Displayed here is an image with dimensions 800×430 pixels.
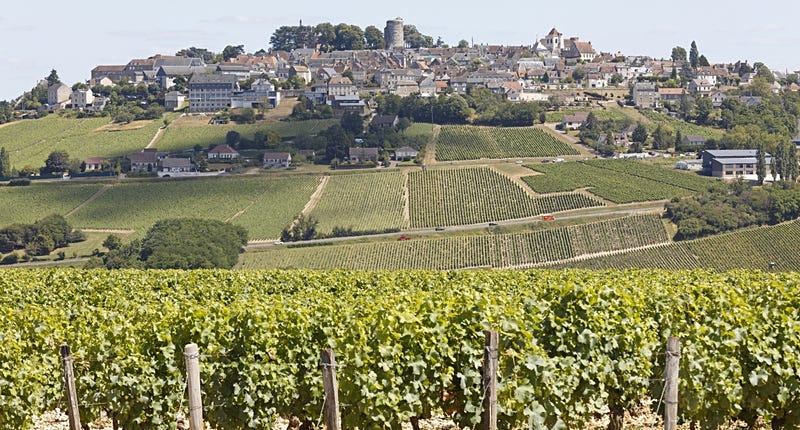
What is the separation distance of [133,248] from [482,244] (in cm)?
2152

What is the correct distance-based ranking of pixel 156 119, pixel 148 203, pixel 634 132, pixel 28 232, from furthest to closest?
1. pixel 156 119
2. pixel 634 132
3. pixel 148 203
4. pixel 28 232

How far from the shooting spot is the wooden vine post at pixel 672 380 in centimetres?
1275

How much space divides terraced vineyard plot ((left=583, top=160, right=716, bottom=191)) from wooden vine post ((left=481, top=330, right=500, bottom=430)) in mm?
67386

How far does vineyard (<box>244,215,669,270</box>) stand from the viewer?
63.0 m

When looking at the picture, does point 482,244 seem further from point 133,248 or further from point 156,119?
point 156,119

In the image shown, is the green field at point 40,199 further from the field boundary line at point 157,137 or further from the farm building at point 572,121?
the farm building at point 572,121

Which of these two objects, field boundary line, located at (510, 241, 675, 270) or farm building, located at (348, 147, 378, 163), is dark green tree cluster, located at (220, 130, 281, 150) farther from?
field boundary line, located at (510, 241, 675, 270)

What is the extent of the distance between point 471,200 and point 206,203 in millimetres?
19988

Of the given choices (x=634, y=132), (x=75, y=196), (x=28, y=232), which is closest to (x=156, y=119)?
(x=75, y=196)

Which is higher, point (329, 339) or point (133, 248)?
point (329, 339)

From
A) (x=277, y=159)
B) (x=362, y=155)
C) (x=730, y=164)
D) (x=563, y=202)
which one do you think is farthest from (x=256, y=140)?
(x=730, y=164)

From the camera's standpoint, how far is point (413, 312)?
1493cm

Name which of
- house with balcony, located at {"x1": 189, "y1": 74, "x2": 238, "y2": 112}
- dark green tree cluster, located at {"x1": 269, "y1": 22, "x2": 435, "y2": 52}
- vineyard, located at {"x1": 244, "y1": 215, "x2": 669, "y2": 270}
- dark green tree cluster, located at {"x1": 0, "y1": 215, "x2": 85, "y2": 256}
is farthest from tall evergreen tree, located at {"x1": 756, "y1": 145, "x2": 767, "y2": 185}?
dark green tree cluster, located at {"x1": 269, "y1": 22, "x2": 435, "y2": 52}

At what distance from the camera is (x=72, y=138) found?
4141 inches
